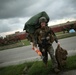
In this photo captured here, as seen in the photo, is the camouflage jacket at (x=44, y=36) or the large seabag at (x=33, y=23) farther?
the large seabag at (x=33, y=23)

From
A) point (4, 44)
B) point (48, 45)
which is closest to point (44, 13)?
point (48, 45)

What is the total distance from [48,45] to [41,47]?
28 cm

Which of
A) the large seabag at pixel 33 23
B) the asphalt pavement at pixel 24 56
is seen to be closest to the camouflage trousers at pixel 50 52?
the large seabag at pixel 33 23

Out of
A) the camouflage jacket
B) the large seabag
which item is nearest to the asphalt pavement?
the camouflage jacket

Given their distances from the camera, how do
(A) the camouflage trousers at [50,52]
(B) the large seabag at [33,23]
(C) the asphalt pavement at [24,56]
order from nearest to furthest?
1. (A) the camouflage trousers at [50,52]
2. (B) the large seabag at [33,23]
3. (C) the asphalt pavement at [24,56]

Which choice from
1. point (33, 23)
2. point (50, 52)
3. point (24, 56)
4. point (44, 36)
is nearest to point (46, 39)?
point (44, 36)

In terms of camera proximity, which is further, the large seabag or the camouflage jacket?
the large seabag

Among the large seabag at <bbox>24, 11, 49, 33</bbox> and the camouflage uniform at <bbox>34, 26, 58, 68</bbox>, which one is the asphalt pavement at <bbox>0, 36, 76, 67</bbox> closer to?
the camouflage uniform at <bbox>34, 26, 58, 68</bbox>

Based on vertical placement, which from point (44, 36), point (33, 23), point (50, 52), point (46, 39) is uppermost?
point (33, 23)

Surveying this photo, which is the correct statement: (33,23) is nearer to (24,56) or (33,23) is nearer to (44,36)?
(44,36)

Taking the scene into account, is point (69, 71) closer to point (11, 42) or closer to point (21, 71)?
point (21, 71)

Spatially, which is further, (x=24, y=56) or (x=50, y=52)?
(x=24, y=56)

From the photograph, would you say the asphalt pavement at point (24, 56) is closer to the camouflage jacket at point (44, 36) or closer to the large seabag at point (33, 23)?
the camouflage jacket at point (44, 36)

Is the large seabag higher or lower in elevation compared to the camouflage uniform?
higher
